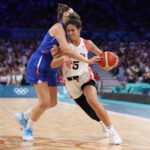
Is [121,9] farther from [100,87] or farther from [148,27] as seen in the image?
[100,87]

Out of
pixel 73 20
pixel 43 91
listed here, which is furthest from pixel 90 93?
pixel 73 20

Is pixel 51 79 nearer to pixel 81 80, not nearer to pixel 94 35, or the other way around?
pixel 81 80

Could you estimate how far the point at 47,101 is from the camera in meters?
4.27

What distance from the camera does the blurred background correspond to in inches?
663

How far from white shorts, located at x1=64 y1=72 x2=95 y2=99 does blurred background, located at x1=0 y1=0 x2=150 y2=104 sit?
10.1 m

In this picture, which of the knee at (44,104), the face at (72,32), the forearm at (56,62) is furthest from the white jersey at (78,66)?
the knee at (44,104)

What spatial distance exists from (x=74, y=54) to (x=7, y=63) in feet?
47.1

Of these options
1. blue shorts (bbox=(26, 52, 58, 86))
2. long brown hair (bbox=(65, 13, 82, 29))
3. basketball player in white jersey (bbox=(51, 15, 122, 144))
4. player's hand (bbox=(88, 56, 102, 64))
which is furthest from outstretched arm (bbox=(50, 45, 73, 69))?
long brown hair (bbox=(65, 13, 82, 29))

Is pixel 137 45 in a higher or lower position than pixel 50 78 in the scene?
higher

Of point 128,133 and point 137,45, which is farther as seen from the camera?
point 137,45

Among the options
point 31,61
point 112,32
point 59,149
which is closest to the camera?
point 59,149

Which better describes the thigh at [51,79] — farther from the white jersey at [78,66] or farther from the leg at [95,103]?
the leg at [95,103]

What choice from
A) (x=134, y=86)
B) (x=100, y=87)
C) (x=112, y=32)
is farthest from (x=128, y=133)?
(x=112, y=32)

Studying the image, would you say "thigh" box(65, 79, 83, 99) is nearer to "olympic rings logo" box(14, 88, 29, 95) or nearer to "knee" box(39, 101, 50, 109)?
"knee" box(39, 101, 50, 109)
